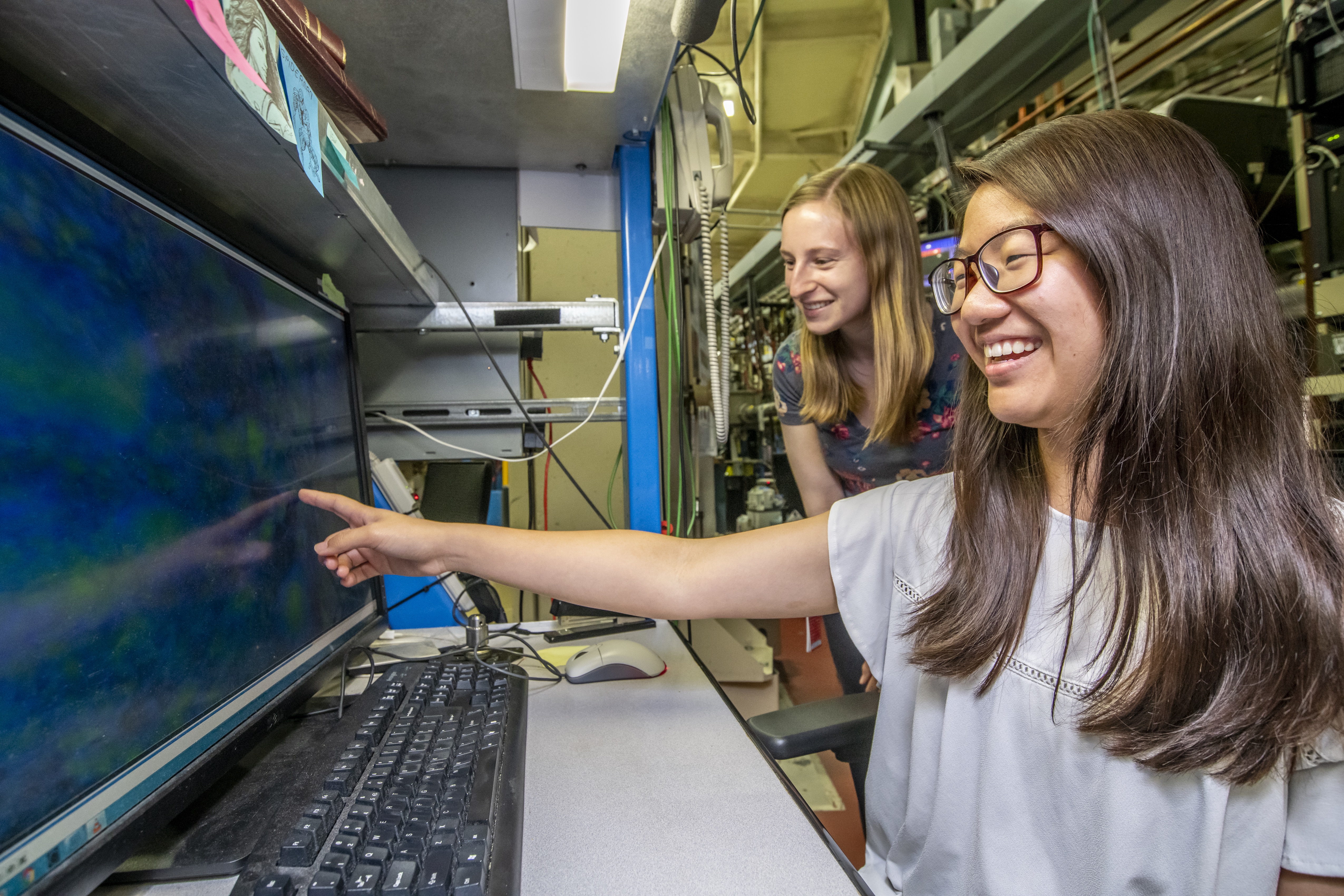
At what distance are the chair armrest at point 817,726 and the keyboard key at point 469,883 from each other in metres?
0.37

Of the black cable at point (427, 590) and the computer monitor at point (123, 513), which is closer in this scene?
the computer monitor at point (123, 513)

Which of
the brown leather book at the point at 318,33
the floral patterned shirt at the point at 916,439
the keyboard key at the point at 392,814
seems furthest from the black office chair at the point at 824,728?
the brown leather book at the point at 318,33

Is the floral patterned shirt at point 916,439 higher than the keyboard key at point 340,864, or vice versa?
the floral patterned shirt at point 916,439

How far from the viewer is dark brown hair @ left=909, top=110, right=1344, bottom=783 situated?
49cm

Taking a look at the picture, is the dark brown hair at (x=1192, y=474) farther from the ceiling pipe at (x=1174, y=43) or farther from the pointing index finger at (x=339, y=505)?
the ceiling pipe at (x=1174, y=43)

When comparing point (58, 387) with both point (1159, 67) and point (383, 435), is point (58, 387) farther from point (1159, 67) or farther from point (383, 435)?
point (1159, 67)

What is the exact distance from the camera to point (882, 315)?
1.28 m

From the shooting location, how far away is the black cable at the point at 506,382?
1.10 m

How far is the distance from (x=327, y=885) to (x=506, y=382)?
91 cm

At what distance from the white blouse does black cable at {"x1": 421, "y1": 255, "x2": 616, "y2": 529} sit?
1.75ft

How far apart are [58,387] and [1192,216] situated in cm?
77

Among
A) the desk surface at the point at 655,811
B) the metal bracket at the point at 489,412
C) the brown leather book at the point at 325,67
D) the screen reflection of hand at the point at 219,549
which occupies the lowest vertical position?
the desk surface at the point at 655,811

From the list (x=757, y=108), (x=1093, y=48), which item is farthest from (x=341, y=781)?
(x=757, y=108)

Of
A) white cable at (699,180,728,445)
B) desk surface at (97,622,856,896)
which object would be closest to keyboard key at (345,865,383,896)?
desk surface at (97,622,856,896)
